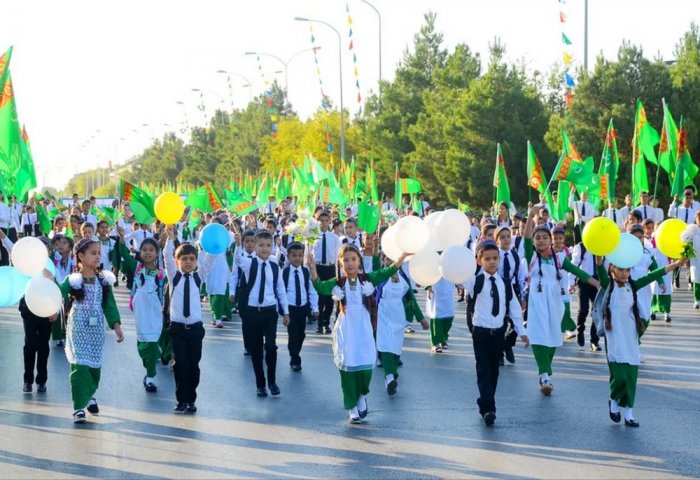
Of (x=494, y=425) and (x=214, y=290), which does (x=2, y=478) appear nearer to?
(x=494, y=425)

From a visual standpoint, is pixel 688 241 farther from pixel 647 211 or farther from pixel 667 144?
pixel 667 144

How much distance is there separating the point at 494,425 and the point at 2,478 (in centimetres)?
396

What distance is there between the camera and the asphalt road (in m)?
7.88

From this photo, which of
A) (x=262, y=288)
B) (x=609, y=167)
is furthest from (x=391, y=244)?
(x=609, y=167)

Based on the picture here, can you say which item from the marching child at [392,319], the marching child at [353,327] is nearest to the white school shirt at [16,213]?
the marching child at [392,319]

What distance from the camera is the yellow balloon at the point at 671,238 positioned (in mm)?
9680

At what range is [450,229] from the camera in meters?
9.78

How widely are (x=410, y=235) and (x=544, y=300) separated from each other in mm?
2413

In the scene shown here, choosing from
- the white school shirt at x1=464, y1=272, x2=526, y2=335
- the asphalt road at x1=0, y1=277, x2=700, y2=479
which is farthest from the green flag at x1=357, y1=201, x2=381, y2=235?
the white school shirt at x1=464, y1=272, x2=526, y2=335

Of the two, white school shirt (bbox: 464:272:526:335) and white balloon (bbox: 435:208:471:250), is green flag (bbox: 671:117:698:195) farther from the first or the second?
white balloon (bbox: 435:208:471:250)

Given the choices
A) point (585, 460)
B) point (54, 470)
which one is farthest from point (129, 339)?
point (585, 460)

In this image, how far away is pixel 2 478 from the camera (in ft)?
25.2

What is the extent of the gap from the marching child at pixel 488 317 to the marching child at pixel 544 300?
1.15 m

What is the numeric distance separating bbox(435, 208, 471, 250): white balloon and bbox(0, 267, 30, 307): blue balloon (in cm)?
372
